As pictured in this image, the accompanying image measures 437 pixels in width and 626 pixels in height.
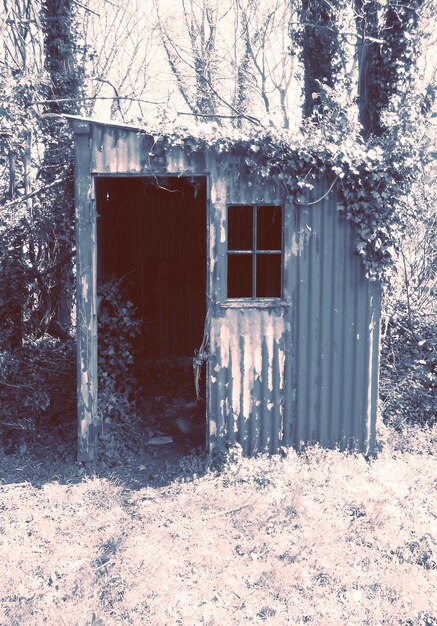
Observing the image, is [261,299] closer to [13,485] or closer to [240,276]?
[240,276]

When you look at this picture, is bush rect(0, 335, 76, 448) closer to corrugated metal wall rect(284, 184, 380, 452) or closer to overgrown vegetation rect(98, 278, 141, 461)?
overgrown vegetation rect(98, 278, 141, 461)

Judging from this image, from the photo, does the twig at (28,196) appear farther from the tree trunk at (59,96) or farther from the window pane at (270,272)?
the window pane at (270,272)

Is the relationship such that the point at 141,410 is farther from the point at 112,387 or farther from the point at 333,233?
the point at 333,233

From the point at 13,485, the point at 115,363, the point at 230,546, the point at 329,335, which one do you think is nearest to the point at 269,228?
the point at 329,335

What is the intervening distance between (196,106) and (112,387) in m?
15.6

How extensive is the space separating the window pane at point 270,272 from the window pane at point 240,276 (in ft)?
0.43

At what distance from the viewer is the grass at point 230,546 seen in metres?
4.13

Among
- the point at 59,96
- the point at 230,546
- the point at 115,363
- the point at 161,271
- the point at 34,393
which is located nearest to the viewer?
the point at 230,546

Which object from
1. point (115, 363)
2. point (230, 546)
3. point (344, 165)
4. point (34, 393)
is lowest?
point (230, 546)

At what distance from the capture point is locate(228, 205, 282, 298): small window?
6363 millimetres

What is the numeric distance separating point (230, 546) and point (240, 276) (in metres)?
2.86

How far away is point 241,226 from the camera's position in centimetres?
635

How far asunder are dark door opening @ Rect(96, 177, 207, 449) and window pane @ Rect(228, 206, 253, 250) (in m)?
2.32

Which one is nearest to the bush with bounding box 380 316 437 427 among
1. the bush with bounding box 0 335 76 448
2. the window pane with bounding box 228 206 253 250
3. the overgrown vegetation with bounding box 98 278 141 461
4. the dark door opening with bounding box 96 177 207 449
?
the dark door opening with bounding box 96 177 207 449
